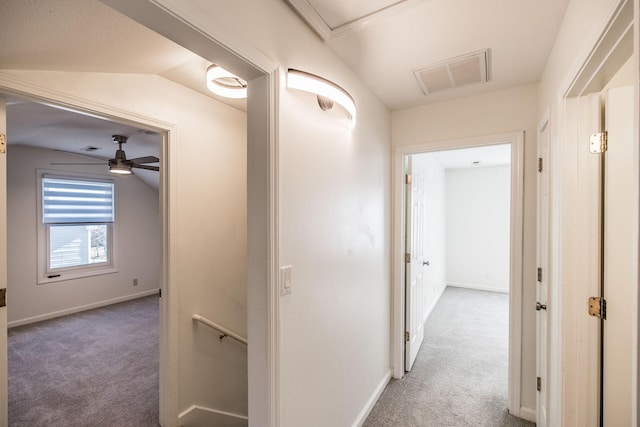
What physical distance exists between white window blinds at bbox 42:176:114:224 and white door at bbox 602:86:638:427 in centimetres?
603

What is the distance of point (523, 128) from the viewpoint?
202 centimetres

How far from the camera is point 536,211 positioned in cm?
197

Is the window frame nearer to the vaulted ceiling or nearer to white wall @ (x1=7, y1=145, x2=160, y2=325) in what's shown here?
white wall @ (x1=7, y1=145, x2=160, y2=325)

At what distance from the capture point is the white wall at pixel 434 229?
4035 millimetres

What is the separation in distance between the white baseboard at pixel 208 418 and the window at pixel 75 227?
3.73m

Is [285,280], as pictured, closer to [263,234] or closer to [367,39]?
[263,234]

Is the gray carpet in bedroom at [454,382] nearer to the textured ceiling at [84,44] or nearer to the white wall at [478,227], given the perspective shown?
the white wall at [478,227]

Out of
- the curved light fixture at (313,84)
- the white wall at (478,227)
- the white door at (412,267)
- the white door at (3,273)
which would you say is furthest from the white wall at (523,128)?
the white wall at (478,227)

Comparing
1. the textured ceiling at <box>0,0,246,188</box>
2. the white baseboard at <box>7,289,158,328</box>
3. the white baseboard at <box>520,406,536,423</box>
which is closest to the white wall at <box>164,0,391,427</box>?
the textured ceiling at <box>0,0,246,188</box>

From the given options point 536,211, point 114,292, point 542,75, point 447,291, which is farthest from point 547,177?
point 114,292

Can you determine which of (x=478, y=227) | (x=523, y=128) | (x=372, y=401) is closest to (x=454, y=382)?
(x=372, y=401)

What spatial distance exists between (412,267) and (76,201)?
5179 mm

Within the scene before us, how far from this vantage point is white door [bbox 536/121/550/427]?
1691 millimetres

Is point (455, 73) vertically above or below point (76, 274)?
above
